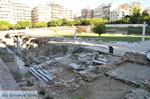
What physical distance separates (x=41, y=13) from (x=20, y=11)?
42.5 ft

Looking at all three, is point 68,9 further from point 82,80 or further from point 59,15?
point 82,80

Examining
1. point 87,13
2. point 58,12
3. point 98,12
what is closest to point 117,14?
point 98,12

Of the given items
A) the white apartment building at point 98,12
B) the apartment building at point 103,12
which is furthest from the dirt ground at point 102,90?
the white apartment building at point 98,12

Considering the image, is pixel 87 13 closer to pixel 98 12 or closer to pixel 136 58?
pixel 98 12

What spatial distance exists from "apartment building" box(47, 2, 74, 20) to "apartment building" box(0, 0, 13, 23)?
28973 mm

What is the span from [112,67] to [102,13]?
304ft

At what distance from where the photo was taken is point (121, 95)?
5.50 m

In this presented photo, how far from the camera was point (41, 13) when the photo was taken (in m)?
84.8

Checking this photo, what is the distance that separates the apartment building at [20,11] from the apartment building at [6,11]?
12.4 feet

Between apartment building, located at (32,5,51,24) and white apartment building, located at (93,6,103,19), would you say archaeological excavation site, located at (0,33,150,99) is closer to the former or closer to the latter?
apartment building, located at (32,5,51,24)

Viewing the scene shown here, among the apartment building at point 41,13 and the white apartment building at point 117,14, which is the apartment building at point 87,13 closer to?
the white apartment building at point 117,14

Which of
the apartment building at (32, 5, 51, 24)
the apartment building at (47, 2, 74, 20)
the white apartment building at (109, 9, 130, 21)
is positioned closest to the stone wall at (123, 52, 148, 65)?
the white apartment building at (109, 9, 130, 21)

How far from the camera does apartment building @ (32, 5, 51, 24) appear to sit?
8362 cm

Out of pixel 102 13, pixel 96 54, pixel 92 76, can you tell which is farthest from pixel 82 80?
pixel 102 13
